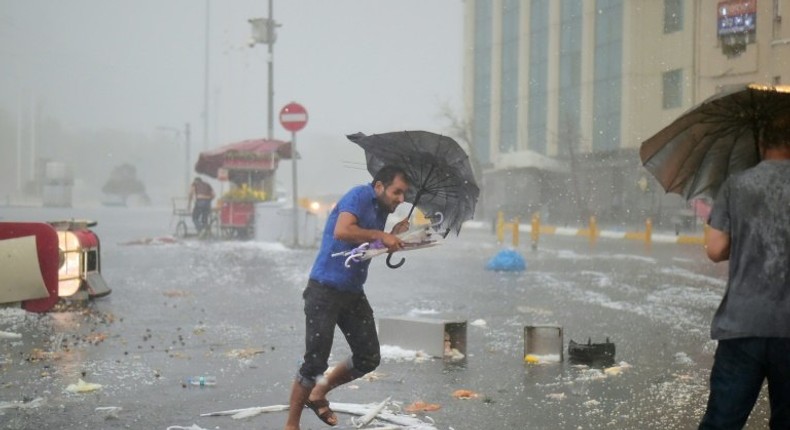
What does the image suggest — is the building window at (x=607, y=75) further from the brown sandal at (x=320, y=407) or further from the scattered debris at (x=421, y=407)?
the brown sandal at (x=320, y=407)

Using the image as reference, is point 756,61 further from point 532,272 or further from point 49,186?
point 49,186

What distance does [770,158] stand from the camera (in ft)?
13.0

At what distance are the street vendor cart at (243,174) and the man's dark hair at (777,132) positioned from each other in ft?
75.6

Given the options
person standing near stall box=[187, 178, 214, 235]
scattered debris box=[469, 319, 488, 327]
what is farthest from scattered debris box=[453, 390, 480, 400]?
person standing near stall box=[187, 178, 214, 235]

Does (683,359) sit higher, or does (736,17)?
(736,17)

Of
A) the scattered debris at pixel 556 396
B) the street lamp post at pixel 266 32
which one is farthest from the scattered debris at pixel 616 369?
the street lamp post at pixel 266 32

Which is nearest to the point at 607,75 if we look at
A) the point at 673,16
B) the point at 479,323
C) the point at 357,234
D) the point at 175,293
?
the point at 673,16

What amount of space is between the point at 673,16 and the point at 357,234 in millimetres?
38978

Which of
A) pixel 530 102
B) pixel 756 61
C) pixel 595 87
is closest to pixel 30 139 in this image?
pixel 530 102

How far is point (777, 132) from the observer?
157 inches

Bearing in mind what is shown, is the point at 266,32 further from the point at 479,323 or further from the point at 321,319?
the point at 321,319

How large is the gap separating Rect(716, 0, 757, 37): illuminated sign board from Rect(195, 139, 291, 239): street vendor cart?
1607 cm

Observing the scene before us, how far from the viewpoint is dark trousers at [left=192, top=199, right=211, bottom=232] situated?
90.3 feet

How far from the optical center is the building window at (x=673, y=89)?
4088 cm
